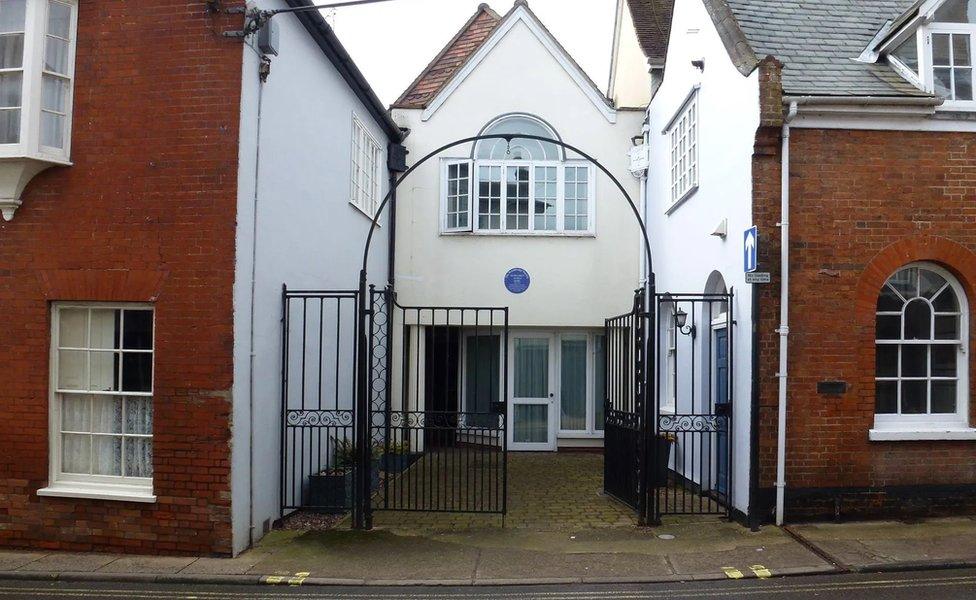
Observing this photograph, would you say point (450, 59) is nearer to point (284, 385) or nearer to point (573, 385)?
point (573, 385)

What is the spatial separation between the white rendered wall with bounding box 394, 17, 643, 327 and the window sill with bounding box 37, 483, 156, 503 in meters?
8.07

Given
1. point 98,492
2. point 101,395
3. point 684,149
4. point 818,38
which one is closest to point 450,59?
point 684,149

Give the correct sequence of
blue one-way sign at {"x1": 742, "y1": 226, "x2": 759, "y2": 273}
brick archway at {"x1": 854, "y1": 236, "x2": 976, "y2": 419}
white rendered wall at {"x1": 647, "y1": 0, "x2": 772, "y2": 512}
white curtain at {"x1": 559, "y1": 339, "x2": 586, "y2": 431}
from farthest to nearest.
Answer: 1. white curtain at {"x1": 559, "y1": 339, "x2": 586, "y2": 431}
2. white rendered wall at {"x1": 647, "y1": 0, "x2": 772, "y2": 512}
3. brick archway at {"x1": 854, "y1": 236, "x2": 976, "y2": 419}
4. blue one-way sign at {"x1": 742, "y1": 226, "x2": 759, "y2": 273}

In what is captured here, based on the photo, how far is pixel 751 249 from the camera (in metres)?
9.05

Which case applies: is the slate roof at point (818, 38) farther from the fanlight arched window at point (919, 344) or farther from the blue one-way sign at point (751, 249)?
the fanlight arched window at point (919, 344)

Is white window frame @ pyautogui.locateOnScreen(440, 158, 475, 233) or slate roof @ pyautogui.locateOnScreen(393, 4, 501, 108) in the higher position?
slate roof @ pyautogui.locateOnScreen(393, 4, 501, 108)

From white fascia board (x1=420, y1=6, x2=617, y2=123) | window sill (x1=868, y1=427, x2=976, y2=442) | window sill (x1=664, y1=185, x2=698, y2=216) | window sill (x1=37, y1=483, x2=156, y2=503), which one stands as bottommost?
window sill (x1=37, y1=483, x2=156, y2=503)

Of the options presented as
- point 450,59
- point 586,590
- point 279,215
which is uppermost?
point 450,59

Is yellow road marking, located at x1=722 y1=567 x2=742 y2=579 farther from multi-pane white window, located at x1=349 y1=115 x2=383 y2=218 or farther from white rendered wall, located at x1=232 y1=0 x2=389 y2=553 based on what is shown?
multi-pane white window, located at x1=349 y1=115 x2=383 y2=218

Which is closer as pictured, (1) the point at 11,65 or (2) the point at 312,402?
(1) the point at 11,65

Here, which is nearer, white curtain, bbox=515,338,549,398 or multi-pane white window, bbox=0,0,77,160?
multi-pane white window, bbox=0,0,77,160

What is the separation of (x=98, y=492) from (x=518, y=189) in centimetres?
970

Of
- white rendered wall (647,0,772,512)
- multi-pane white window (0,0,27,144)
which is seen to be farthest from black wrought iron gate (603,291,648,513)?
multi-pane white window (0,0,27,144)

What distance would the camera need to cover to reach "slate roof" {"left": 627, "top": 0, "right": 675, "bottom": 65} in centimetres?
1610
